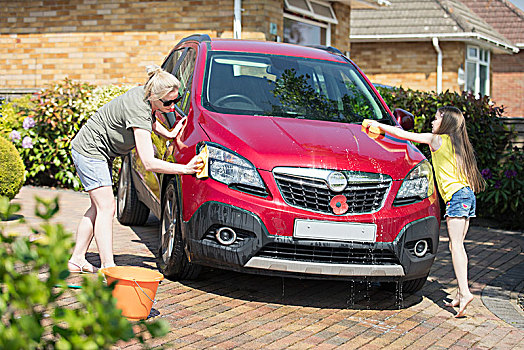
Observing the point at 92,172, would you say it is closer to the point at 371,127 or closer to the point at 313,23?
the point at 371,127

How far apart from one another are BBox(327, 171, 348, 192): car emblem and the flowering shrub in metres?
5.48

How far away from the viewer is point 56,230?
2.15 m

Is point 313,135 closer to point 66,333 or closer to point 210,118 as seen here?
point 210,118

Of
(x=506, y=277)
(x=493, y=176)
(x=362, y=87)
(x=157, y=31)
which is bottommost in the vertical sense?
(x=506, y=277)

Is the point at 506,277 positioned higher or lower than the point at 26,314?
lower

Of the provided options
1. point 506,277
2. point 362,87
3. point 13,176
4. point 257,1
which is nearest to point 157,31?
point 257,1

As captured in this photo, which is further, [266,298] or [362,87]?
[362,87]

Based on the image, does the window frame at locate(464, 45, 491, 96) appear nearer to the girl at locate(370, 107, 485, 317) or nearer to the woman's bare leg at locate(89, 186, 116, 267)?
the girl at locate(370, 107, 485, 317)

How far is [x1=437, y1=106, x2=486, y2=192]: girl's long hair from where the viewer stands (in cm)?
563

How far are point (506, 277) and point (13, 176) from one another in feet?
18.6

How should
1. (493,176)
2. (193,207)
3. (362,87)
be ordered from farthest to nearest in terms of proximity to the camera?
(493,176), (362,87), (193,207)

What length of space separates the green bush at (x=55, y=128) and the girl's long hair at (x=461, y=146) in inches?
262

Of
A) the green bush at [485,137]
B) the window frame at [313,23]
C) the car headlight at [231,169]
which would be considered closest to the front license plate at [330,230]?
the car headlight at [231,169]

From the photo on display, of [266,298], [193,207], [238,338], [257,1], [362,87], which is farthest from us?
[257,1]
